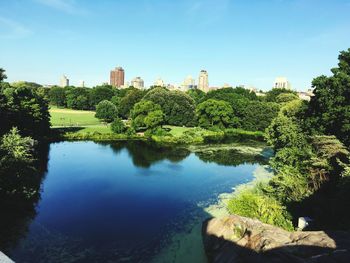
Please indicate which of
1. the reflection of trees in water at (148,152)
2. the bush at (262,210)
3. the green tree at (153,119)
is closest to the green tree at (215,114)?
the green tree at (153,119)

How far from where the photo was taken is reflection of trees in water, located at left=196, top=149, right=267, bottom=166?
135ft

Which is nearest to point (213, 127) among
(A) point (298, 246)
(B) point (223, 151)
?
(B) point (223, 151)

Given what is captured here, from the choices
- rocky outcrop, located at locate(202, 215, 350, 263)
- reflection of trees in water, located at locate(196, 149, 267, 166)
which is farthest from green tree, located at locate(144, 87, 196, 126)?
rocky outcrop, located at locate(202, 215, 350, 263)

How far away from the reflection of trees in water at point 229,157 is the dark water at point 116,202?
0.92ft

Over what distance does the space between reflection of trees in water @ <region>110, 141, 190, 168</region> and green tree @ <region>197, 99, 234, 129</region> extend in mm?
22535

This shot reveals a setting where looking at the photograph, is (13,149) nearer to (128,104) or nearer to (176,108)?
(176,108)

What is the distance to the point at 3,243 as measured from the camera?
1714cm

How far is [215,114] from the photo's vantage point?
236ft

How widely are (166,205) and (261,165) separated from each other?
18560 millimetres

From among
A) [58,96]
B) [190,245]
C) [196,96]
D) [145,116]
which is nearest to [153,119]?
[145,116]

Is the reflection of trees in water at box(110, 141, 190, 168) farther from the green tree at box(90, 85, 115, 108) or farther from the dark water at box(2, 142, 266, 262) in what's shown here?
the green tree at box(90, 85, 115, 108)

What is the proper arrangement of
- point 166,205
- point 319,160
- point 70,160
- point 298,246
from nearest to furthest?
point 298,246 < point 319,160 < point 166,205 < point 70,160

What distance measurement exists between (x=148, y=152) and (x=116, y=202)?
69.3 feet

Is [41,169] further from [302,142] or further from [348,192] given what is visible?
[348,192]
